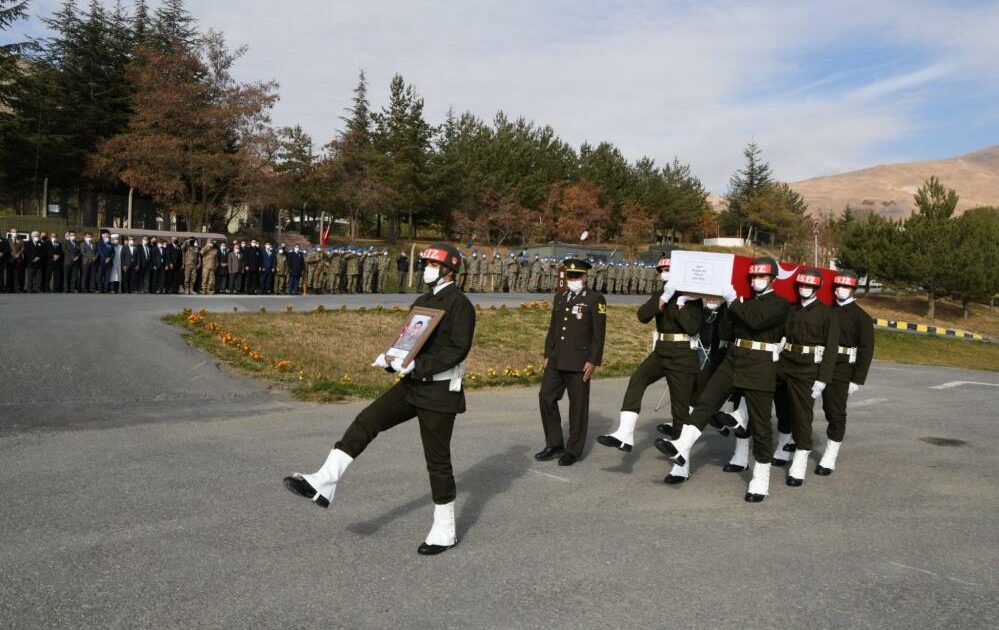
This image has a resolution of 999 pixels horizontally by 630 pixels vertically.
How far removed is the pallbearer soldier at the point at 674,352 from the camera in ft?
26.9

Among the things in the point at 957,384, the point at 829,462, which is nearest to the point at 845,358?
the point at 829,462

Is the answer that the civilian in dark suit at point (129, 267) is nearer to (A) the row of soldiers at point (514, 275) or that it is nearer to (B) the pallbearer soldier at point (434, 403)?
(A) the row of soldiers at point (514, 275)

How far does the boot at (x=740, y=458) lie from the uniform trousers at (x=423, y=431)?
4.06m

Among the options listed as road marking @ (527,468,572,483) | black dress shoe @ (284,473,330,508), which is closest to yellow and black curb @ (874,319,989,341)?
road marking @ (527,468,572,483)

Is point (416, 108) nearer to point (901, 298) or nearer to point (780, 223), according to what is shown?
point (901, 298)

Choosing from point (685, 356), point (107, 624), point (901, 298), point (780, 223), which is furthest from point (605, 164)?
point (107, 624)

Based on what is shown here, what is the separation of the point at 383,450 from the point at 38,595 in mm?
4245

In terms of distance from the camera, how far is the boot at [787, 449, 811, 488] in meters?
7.94

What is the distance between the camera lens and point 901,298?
55.8 metres

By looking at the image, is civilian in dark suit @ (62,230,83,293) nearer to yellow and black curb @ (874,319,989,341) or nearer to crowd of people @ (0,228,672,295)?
crowd of people @ (0,228,672,295)

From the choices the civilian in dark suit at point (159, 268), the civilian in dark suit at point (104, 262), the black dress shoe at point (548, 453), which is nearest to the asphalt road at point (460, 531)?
the black dress shoe at point (548, 453)

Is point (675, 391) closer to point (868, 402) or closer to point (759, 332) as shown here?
point (759, 332)

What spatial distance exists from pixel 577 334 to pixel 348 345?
8491mm

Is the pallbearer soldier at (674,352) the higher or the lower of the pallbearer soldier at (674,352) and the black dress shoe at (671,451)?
the higher
